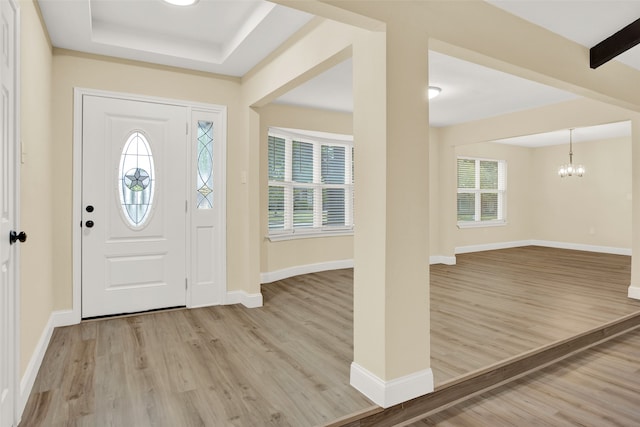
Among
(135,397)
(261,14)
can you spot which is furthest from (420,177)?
(135,397)

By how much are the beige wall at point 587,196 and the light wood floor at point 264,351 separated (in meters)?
3.86

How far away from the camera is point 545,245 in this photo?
913 cm

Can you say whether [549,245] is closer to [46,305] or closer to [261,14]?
[261,14]

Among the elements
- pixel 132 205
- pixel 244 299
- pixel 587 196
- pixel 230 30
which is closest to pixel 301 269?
pixel 244 299

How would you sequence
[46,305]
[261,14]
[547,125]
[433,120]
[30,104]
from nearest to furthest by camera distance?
1. [30,104]
2. [261,14]
3. [46,305]
4. [547,125]
5. [433,120]

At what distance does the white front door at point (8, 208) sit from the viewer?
1.66 m

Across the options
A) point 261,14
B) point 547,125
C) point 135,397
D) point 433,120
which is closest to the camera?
point 135,397

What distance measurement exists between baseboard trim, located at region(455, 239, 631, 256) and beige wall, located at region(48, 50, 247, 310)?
5378 millimetres

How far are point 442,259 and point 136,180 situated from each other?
5.12 meters

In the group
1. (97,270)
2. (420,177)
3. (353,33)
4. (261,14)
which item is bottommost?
(97,270)

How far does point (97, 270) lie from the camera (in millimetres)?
3477

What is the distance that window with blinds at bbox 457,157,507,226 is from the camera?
26.7 ft

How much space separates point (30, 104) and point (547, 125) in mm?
5651

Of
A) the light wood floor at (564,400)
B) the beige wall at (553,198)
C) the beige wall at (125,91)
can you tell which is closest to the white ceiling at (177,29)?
the beige wall at (125,91)
